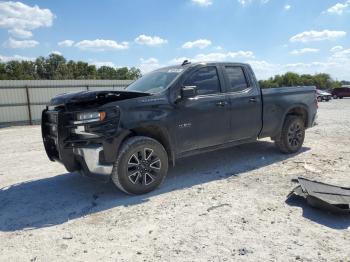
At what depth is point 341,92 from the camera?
41812 mm

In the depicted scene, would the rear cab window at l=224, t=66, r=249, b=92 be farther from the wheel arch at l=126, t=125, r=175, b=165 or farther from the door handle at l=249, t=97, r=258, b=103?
the wheel arch at l=126, t=125, r=175, b=165

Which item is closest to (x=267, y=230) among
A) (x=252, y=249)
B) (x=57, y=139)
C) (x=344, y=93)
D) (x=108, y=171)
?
(x=252, y=249)

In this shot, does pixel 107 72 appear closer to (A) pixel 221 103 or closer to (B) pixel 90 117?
(A) pixel 221 103

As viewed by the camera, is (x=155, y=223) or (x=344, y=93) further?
(x=344, y=93)

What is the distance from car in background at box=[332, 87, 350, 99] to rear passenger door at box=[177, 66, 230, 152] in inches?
1589

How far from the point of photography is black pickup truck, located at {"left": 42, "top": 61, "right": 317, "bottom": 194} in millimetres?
4770

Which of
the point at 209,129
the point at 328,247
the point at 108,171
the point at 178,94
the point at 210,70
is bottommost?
the point at 328,247

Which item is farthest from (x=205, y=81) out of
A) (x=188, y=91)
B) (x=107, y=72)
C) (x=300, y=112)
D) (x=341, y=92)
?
(x=107, y=72)

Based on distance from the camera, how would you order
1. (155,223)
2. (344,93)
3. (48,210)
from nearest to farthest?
(155,223) < (48,210) < (344,93)

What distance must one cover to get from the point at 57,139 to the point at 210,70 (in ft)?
9.33

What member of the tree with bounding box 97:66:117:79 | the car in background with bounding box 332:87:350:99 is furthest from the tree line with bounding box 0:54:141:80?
the car in background with bounding box 332:87:350:99

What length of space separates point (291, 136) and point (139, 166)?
389 cm

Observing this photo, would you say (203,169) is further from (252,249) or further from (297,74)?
(297,74)

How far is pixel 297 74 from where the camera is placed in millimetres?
84938
